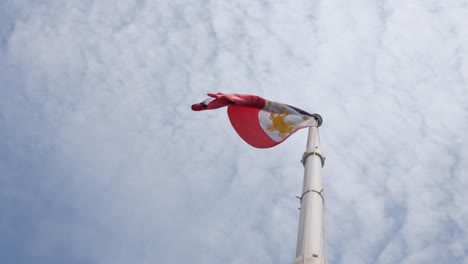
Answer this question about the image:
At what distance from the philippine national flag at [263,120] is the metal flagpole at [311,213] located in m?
2.09

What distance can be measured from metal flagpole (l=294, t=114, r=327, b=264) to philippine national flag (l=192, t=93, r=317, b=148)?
2.09 m

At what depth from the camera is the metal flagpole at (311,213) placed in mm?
10617

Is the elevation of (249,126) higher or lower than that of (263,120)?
lower

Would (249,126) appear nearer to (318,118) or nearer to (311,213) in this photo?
(318,118)

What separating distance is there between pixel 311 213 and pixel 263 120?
20.5 ft

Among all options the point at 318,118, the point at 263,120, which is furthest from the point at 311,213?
the point at 318,118

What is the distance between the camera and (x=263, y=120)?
1750cm

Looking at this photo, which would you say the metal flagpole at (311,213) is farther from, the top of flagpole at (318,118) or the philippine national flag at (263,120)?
the top of flagpole at (318,118)

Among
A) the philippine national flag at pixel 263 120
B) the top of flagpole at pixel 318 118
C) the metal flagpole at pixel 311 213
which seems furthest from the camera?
the top of flagpole at pixel 318 118

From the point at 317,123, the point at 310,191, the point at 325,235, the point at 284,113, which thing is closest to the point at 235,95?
the point at 284,113

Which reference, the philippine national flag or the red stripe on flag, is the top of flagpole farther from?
the red stripe on flag

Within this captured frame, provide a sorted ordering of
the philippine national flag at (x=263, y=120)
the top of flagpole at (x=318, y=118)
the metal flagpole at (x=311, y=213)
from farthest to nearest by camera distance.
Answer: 1. the top of flagpole at (x=318, y=118)
2. the philippine national flag at (x=263, y=120)
3. the metal flagpole at (x=311, y=213)

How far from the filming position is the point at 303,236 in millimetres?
11156

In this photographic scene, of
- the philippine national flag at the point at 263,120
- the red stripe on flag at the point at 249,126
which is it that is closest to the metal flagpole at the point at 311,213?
the philippine national flag at the point at 263,120
